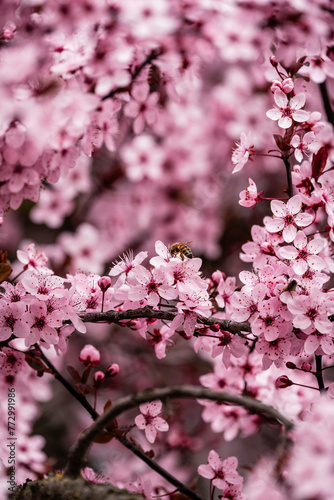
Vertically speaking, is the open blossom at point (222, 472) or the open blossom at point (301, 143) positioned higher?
the open blossom at point (301, 143)

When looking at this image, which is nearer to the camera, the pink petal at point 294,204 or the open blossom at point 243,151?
the pink petal at point 294,204

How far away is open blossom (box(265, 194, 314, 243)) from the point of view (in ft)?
3.89

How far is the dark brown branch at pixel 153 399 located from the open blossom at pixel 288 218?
0.48 metres

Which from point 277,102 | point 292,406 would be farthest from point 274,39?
point 292,406

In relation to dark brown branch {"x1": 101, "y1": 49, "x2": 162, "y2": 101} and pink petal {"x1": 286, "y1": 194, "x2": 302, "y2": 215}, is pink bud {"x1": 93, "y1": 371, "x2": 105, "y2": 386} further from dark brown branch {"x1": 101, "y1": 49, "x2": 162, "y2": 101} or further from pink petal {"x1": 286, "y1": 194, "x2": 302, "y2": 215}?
dark brown branch {"x1": 101, "y1": 49, "x2": 162, "y2": 101}

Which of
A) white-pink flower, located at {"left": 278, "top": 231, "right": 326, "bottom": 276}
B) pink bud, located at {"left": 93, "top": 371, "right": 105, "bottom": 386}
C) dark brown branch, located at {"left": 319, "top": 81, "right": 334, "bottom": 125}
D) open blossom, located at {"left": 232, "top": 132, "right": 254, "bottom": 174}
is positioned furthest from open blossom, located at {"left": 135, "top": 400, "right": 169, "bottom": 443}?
dark brown branch, located at {"left": 319, "top": 81, "right": 334, "bottom": 125}

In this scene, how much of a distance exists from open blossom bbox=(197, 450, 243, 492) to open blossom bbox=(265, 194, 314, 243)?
60 centimetres

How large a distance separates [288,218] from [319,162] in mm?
172

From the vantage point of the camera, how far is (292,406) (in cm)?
146

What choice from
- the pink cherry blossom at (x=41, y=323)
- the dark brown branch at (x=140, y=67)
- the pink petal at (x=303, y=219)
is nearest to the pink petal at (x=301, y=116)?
the pink petal at (x=303, y=219)

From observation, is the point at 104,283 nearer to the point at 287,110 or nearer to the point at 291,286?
the point at 291,286

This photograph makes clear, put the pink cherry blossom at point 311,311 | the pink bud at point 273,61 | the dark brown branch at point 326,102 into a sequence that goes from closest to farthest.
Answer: the pink cherry blossom at point 311,311
the pink bud at point 273,61
the dark brown branch at point 326,102

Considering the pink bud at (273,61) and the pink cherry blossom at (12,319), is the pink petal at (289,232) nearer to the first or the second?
the pink bud at (273,61)

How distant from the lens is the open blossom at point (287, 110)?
4.06ft
